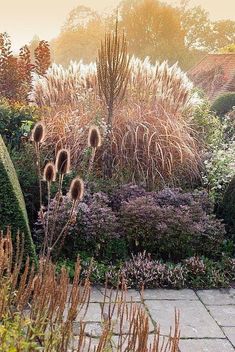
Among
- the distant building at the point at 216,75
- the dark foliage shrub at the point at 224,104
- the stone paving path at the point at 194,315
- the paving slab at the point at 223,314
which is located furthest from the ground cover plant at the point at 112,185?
the distant building at the point at 216,75

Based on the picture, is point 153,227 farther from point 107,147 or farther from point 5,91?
point 5,91

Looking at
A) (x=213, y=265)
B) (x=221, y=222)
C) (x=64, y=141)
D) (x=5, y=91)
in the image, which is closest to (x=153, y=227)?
(x=213, y=265)

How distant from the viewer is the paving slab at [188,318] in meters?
3.53

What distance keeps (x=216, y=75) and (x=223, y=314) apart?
16.2 metres

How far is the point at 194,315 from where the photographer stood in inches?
151

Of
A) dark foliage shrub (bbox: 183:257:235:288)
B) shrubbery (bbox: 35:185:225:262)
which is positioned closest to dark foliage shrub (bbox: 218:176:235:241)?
shrubbery (bbox: 35:185:225:262)

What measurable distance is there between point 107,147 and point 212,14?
42.1 m

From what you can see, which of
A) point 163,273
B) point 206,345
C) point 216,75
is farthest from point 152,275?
point 216,75

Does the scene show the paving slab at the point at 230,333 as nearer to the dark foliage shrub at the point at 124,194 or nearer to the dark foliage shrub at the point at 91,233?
the dark foliage shrub at the point at 91,233

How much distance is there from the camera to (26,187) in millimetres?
5293

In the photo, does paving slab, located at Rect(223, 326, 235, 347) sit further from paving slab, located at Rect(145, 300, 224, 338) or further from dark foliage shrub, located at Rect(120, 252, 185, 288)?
dark foliage shrub, located at Rect(120, 252, 185, 288)

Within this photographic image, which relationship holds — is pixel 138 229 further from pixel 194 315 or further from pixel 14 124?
A: pixel 14 124

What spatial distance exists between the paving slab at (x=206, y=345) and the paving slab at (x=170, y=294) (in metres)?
0.75

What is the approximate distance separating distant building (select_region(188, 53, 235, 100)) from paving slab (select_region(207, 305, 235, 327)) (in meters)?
14.6
